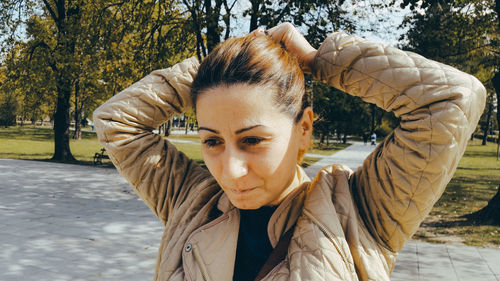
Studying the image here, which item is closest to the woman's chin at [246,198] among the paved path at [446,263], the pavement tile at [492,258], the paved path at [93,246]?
the paved path at [93,246]

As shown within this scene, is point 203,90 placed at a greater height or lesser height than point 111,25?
lesser

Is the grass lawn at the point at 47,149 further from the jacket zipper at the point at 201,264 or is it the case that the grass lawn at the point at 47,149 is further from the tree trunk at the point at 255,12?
the jacket zipper at the point at 201,264

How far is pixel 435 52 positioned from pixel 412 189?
12.0 m

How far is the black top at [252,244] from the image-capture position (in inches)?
61.2

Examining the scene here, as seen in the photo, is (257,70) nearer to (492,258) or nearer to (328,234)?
(328,234)

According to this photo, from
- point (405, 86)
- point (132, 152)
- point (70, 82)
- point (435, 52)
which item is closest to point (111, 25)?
point (70, 82)

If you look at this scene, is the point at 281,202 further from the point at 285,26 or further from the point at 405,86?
the point at 285,26

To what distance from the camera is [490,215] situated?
9125 millimetres

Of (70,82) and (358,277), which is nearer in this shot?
(358,277)

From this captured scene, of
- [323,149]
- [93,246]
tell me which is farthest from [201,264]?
[323,149]

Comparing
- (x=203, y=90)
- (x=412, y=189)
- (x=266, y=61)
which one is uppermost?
(x=266, y=61)

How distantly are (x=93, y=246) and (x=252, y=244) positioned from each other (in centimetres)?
561

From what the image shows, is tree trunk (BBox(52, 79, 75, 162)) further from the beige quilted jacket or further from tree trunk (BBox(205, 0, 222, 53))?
the beige quilted jacket

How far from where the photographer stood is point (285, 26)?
1696 mm
